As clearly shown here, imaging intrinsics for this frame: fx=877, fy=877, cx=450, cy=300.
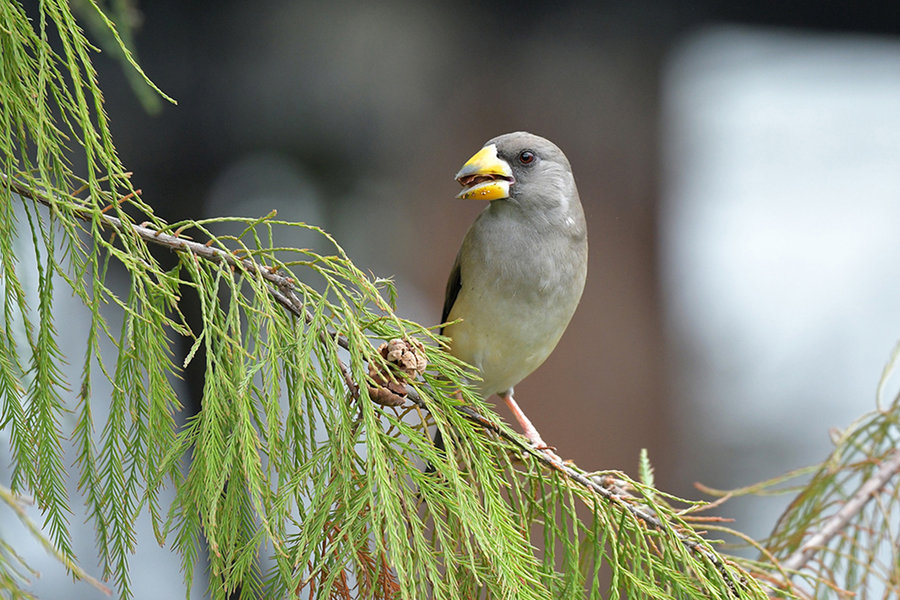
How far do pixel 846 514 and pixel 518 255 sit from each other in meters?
0.80

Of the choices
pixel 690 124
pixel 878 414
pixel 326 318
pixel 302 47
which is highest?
pixel 690 124

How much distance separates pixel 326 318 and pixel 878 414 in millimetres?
1304

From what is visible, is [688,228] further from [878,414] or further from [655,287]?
Answer: [878,414]

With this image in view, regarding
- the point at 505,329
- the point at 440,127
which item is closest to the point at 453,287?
the point at 505,329

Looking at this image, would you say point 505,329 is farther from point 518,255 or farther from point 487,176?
point 487,176

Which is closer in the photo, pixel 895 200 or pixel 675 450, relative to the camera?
pixel 675 450

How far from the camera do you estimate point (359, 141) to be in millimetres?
3582

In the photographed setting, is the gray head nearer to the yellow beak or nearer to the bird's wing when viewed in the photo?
the yellow beak

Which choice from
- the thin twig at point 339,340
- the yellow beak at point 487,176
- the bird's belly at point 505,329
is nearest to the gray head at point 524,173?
the yellow beak at point 487,176

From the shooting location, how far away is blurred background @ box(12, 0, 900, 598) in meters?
3.42

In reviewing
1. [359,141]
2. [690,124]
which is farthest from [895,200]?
[359,141]

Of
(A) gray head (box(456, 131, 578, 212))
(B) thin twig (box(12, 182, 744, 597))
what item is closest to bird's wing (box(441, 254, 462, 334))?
(A) gray head (box(456, 131, 578, 212))

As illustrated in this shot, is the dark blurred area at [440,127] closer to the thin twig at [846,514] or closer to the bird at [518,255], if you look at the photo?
the bird at [518,255]

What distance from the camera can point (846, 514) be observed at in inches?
65.4
